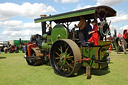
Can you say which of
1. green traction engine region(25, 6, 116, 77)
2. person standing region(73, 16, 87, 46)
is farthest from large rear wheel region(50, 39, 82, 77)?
person standing region(73, 16, 87, 46)

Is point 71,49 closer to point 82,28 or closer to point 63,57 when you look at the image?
point 63,57

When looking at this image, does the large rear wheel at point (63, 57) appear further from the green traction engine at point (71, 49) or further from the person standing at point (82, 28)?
the person standing at point (82, 28)

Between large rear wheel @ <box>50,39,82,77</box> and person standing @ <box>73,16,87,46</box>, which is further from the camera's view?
person standing @ <box>73,16,87,46</box>

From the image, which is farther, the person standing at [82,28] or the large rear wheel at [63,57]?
the person standing at [82,28]

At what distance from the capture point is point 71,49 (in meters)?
4.42

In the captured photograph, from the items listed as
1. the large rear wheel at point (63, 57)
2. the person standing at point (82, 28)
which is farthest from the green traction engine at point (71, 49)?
the person standing at point (82, 28)

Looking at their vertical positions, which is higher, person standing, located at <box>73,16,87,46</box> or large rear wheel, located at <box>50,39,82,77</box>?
person standing, located at <box>73,16,87,46</box>

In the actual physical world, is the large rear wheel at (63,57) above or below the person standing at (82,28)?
below

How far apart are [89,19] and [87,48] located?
1507 mm

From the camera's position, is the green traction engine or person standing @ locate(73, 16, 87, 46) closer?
the green traction engine

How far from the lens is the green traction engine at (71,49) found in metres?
4.36

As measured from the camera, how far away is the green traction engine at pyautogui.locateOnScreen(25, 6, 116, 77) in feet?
14.3

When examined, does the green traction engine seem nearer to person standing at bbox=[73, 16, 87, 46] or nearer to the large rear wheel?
the large rear wheel

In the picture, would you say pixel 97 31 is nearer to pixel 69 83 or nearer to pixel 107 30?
pixel 107 30
